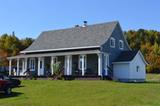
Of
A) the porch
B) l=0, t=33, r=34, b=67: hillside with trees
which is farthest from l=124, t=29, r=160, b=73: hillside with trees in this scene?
the porch

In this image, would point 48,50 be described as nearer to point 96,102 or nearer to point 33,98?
point 33,98

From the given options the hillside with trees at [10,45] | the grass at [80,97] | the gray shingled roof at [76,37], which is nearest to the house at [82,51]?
the gray shingled roof at [76,37]

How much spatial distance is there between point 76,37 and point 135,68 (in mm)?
9646

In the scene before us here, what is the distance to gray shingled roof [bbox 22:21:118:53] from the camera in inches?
1980

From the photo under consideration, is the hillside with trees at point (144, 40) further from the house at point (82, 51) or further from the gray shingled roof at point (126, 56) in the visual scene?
the gray shingled roof at point (126, 56)

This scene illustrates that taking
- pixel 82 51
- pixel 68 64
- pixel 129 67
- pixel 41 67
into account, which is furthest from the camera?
pixel 41 67

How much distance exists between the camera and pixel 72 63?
167 feet

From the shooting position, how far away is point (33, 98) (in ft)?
84.3

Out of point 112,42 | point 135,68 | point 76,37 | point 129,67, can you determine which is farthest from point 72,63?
point 135,68

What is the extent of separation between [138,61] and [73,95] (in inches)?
1034

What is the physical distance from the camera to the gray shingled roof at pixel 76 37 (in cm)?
5029

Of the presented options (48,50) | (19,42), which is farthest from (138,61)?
(19,42)

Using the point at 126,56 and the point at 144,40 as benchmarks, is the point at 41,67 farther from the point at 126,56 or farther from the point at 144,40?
the point at 144,40

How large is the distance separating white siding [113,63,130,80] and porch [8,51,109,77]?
1821 millimetres
